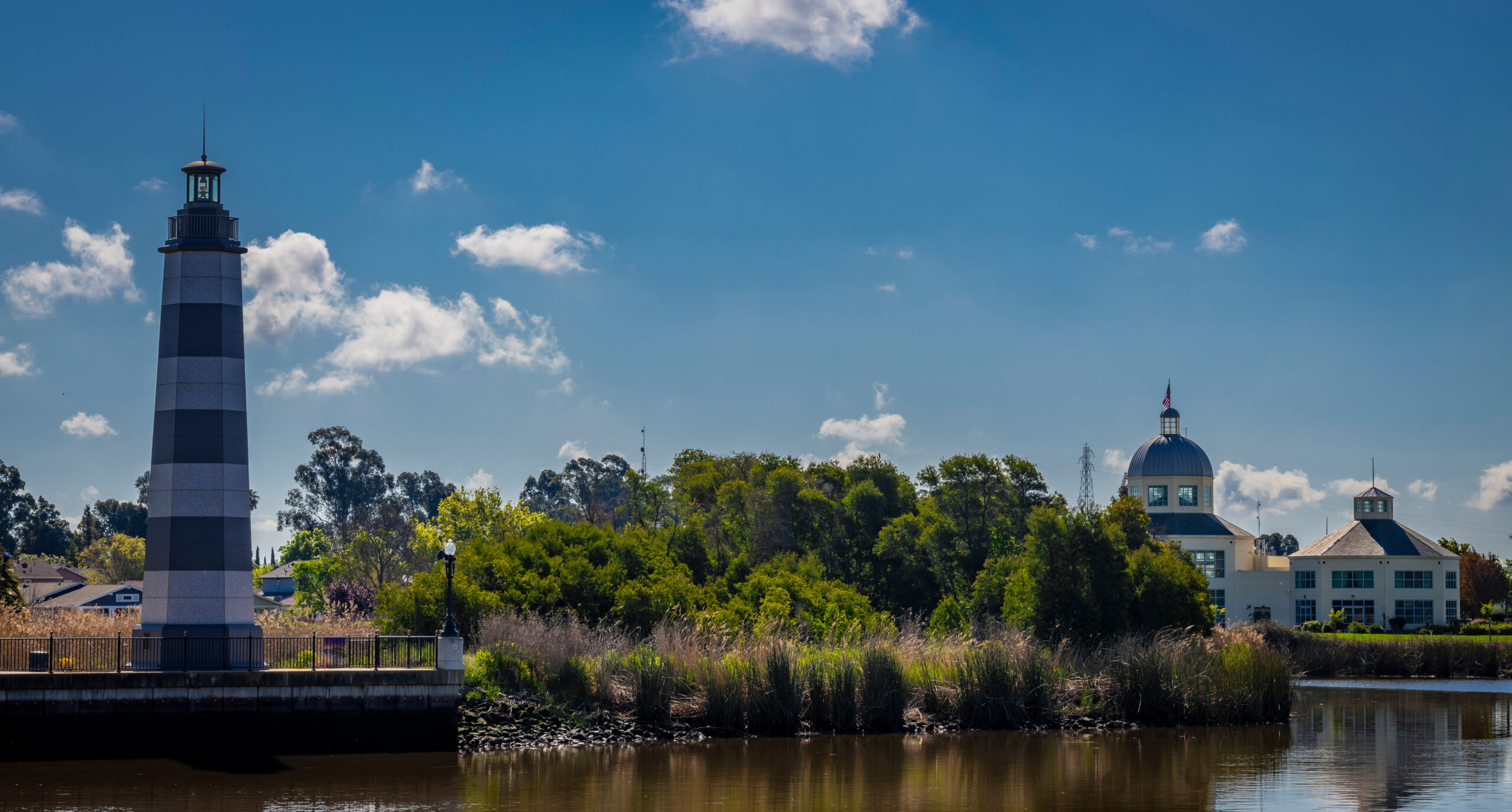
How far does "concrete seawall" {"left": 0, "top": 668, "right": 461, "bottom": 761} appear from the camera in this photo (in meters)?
26.8

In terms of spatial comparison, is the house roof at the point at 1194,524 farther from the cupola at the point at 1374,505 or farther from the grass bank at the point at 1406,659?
the grass bank at the point at 1406,659

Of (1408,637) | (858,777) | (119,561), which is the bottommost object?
(1408,637)

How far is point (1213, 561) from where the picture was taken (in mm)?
94438

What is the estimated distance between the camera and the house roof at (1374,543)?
90875 mm

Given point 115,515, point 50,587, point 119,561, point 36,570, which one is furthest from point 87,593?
point 115,515

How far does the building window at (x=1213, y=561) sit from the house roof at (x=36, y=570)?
261 ft

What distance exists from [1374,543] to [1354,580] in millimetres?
2755

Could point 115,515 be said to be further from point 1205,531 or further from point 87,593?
point 1205,531

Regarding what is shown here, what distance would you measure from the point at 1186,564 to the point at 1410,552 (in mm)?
45674

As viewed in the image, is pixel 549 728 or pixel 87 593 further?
pixel 87 593

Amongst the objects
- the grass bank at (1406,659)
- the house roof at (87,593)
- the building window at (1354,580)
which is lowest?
the grass bank at (1406,659)

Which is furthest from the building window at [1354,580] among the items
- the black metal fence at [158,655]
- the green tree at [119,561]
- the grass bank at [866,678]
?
the green tree at [119,561]

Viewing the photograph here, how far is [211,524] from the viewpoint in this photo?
2928 centimetres

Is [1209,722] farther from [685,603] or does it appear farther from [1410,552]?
[1410,552]
